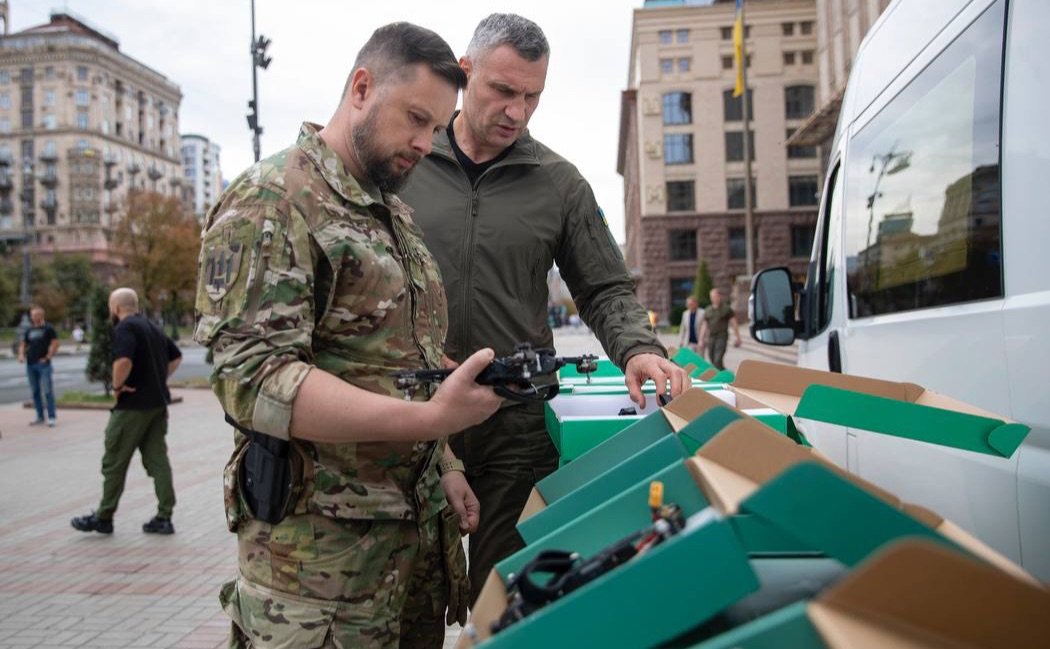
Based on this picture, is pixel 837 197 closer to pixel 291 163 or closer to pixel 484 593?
pixel 291 163

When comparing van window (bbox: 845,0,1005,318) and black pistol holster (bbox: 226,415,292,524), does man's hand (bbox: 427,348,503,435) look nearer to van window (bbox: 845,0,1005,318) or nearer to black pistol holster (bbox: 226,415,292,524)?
black pistol holster (bbox: 226,415,292,524)

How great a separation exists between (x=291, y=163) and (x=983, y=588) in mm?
1500

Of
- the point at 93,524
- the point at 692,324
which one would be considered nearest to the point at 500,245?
the point at 93,524

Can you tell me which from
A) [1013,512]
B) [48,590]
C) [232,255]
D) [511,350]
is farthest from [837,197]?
[48,590]

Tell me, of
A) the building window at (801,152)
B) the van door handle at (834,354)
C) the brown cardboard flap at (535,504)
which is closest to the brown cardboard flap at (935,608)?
the brown cardboard flap at (535,504)

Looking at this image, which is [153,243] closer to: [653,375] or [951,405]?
[653,375]

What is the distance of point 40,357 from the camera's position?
45.4 ft

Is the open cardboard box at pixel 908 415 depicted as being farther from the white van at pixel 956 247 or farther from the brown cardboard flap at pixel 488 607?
the brown cardboard flap at pixel 488 607

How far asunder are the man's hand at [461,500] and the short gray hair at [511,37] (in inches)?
53.1

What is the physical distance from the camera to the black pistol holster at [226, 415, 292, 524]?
173 centimetres

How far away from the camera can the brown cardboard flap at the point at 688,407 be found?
1.67 meters

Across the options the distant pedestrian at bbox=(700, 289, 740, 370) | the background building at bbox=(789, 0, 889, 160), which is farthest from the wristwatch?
the background building at bbox=(789, 0, 889, 160)

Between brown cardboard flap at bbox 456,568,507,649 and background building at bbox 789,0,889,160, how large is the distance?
76.4ft

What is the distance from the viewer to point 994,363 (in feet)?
5.86
